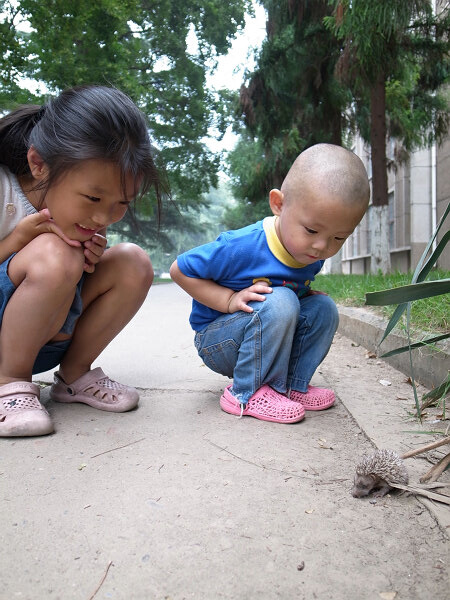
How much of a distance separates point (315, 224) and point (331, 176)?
16cm

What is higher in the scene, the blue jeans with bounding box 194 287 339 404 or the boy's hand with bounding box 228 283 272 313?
the boy's hand with bounding box 228 283 272 313

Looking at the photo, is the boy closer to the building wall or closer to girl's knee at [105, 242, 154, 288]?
girl's knee at [105, 242, 154, 288]

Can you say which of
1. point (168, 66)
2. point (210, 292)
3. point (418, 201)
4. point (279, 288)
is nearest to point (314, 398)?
point (279, 288)

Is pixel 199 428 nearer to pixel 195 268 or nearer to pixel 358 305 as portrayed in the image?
pixel 195 268

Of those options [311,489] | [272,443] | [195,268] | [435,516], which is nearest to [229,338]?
[195,268]

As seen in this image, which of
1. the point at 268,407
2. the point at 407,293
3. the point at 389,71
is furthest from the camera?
the point at 389,71

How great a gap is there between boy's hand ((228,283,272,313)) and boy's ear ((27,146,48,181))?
75 centimetres

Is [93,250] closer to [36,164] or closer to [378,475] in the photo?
[36,164]

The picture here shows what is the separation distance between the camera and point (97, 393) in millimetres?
1930

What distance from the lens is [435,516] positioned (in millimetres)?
1091

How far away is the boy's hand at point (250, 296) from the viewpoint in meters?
1.83

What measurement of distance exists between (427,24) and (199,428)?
711 cm

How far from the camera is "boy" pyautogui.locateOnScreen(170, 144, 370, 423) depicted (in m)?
1.74

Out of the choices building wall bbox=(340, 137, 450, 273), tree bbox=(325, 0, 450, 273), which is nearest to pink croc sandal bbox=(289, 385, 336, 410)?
tree bbox=(325, 0, 450, 273)
